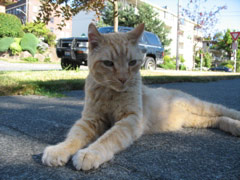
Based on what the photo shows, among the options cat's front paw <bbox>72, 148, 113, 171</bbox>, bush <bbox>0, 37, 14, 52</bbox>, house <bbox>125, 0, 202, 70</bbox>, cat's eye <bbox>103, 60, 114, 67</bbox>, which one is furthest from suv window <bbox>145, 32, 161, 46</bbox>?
house <bbox>125, 0, 202, 70</bbox>

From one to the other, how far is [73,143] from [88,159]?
0.36 meters

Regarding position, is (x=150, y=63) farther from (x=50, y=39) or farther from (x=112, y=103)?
(x=50, y=39)

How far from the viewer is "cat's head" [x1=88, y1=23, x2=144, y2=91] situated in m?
2.19

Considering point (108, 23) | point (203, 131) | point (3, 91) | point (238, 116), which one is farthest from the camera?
point (108, 23)

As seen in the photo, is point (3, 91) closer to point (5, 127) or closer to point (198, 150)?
point (5, 127)

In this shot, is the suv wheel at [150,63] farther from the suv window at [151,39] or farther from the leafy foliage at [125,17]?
the leafy foliage at [125,17]

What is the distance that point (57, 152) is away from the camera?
5.24 feet

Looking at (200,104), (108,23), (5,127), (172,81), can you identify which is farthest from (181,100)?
(108,23)

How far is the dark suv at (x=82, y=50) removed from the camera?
388 inches

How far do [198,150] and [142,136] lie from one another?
2.00ft

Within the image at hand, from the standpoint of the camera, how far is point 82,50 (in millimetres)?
9742

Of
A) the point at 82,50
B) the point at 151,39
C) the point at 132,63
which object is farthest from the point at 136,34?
the point at 151,39

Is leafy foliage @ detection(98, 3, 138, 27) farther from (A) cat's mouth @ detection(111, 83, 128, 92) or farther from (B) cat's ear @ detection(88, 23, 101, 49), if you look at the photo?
(A) cat's mouth @ detection(111, 83, 128, 92)

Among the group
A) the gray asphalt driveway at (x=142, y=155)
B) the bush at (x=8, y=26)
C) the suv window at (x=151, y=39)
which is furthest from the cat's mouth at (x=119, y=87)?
the bush at (x=8, y=26)
